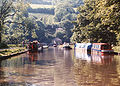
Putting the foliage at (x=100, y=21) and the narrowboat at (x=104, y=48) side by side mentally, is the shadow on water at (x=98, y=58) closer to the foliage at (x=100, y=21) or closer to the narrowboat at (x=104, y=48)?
the narrowboat at (x=104, y=48)

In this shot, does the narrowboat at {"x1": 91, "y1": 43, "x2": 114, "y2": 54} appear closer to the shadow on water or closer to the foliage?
the foliage

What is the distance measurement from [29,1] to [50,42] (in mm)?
100841

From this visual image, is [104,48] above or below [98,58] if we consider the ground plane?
above

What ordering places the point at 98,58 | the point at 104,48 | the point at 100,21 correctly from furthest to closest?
the point at 100,21
the point at 104,48
the point at 98,58

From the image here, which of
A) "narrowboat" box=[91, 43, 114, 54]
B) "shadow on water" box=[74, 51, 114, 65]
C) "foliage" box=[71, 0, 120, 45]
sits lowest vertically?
"shadow on water" box=[74, 51, 114, 65]

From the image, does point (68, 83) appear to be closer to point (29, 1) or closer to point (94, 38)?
point (94, 38)

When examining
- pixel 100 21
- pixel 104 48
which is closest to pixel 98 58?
pixel 104 48

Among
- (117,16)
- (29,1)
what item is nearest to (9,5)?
(29,1)

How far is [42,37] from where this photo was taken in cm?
14938

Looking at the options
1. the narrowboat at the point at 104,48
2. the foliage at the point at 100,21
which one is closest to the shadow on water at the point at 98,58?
the narrowboat at the point at 104,48

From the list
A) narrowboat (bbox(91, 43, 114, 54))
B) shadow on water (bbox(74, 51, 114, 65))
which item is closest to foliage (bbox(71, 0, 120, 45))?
narrowboat (bbox(91, 43, 114, 54))

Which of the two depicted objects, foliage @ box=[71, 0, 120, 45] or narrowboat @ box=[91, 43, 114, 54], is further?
narrowboat @ box=[91, 43, 114, 54]

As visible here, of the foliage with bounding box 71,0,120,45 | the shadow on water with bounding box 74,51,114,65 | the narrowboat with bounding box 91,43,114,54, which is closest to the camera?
the foliage with bounding box 71,0,120,45

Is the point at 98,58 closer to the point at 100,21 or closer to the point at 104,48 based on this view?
the point at 104,48
